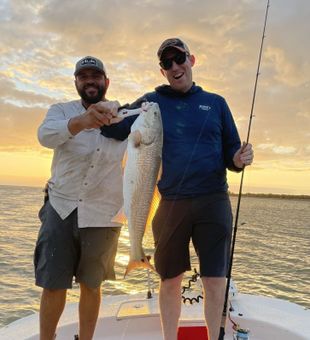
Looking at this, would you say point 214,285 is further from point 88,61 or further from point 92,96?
point 88,61

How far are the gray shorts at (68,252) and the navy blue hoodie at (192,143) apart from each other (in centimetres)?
73

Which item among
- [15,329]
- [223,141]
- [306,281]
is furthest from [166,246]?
[306,281]

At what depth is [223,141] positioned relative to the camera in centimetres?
385

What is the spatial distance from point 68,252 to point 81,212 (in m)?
0.37

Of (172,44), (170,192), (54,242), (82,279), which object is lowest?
(82,279)

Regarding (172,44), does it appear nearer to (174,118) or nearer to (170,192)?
(174,118)

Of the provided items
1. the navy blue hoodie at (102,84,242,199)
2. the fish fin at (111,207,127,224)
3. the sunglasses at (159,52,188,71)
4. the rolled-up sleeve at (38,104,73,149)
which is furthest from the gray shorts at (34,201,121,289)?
the sunglasses at (159,52,188,71)

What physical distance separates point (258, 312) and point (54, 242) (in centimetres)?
254

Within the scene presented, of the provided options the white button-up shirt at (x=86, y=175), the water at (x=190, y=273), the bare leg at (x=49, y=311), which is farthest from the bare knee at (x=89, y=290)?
the water at (x=190, y=273)

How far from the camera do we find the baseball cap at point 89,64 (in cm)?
371

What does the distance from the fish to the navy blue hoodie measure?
0.40m

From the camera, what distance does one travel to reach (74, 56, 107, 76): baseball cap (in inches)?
146

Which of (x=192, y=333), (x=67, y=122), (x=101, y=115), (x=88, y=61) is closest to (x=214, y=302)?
(x=192, y=333)

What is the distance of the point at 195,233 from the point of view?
12.4 ft
